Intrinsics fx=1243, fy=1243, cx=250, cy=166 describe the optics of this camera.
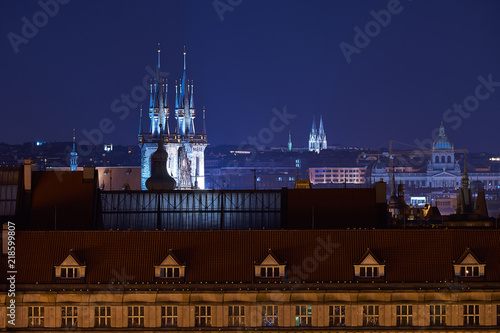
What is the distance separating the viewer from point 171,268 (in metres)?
77.6

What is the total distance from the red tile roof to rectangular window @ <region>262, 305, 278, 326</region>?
225cm

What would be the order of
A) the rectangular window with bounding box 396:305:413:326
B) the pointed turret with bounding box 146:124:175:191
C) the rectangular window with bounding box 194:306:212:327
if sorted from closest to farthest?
the rectangular window with bounding box 194:306:212:327, the rectangular window with bounding box 396:305:413:326, the pointed turret with bounding box 146:124:175:191

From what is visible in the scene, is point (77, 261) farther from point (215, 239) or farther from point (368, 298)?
point (368, 298)

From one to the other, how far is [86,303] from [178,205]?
26.7 metres

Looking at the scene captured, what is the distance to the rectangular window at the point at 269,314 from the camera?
254ft

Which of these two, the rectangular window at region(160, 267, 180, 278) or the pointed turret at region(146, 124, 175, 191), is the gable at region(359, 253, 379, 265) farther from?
the pointed turret at region(146, 124, 175, 191)

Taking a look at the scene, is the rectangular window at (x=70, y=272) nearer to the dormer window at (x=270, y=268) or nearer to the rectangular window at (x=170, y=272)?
the rectangular window at (x=170, y=272)

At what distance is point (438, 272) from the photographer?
7762 cm

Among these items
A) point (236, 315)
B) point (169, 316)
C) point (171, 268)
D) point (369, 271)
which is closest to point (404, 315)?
point (369, 271)

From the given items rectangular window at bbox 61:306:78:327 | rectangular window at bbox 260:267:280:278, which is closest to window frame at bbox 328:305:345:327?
rectangular window at bbox 260:267:280:278

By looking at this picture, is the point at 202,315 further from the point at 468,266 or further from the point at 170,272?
the point at 468,266

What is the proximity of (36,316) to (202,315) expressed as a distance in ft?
33.8

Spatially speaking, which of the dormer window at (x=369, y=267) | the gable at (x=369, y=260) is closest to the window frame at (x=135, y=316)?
the dormer window at (x=369, y=267)

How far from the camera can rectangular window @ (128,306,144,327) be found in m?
76.9
